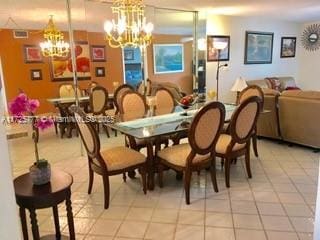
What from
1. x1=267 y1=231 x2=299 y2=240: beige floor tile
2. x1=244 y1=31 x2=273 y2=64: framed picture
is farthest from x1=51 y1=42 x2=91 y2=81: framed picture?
x1=244 y1=31 x2=273 y2=64: framed picture

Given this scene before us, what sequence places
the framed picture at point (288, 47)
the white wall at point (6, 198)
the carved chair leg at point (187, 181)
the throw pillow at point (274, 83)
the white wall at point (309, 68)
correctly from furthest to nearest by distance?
the white wall at point (309, 68) → the framed picture at point (288, 47) → the throw pillow at point (274, 83) → the carved chair leg at point (187, 181) → the white wall at point (6, 198)

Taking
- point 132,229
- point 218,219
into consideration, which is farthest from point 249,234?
point 132,229

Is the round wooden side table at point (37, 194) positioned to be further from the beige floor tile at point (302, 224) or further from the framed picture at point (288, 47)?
the framed picture at point (288, 47)

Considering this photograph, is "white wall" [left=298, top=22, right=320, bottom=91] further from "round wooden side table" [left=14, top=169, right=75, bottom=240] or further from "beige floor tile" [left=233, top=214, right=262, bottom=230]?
"round wooden side table" [left=14, top=169, right=75, bottom=240]

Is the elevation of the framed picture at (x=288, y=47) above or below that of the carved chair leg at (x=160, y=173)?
above

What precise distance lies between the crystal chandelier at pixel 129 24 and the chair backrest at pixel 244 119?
5.30 ft

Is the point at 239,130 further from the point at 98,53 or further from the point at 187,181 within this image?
the point at 98,53

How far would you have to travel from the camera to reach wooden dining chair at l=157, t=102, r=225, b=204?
8.27 feet

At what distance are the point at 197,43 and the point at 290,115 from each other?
2670 mm

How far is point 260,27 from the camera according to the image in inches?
269

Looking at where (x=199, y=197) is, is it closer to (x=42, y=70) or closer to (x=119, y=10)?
(x=119, y=10)

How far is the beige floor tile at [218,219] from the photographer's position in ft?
7.63

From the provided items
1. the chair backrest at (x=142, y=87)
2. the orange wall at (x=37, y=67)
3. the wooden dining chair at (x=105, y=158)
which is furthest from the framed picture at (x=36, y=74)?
the chair backrest at (x=142, y=87)

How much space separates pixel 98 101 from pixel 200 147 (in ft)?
7.81
